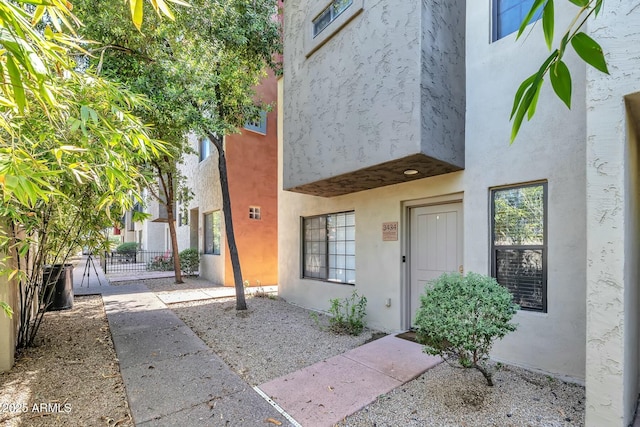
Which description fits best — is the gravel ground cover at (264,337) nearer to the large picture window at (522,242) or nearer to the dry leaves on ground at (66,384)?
the dry leaves on ground at (66,384)

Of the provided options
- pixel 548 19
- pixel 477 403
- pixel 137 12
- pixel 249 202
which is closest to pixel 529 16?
pixel 548 19

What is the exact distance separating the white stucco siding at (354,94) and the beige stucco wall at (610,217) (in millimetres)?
1823

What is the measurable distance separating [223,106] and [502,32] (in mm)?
5726

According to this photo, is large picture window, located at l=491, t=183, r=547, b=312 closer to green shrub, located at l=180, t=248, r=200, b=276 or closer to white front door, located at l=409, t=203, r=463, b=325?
white front door, located at l=409, t=203, r=463, b=325

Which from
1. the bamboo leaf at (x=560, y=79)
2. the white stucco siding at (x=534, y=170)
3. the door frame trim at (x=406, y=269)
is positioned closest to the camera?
the bamboo leaf at (x=560, y=79)

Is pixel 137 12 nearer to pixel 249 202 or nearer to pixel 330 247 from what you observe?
pixel 330 247

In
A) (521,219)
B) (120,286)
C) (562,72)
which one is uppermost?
(562,72)

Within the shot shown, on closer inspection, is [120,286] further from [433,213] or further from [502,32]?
[502,32]

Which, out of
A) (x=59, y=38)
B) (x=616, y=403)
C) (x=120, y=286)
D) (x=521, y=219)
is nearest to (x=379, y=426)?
(x=616, y=403)

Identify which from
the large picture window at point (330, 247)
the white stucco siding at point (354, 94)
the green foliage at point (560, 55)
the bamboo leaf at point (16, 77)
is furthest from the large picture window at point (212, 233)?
the green foliage at point (560, 55)

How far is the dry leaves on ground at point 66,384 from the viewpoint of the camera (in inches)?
128

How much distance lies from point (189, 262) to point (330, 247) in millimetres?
8503

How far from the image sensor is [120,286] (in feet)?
36.4

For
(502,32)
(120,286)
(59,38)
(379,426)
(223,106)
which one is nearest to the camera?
(59,38)
